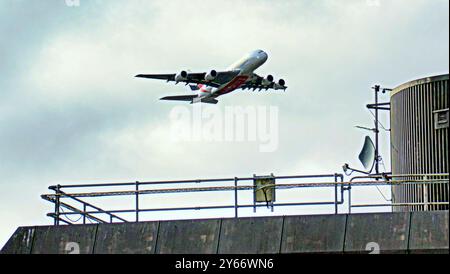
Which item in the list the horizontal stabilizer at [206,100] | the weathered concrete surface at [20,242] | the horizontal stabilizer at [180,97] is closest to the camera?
the weathered concrete surface at [20,242]

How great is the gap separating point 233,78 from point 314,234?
49175 millimetres

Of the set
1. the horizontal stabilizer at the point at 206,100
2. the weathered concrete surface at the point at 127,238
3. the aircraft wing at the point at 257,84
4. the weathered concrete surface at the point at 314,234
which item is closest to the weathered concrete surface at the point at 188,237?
the weathered concrete surface at the point at 127,238

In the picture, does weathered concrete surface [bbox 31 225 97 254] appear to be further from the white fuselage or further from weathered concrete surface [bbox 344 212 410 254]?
the white fuselage

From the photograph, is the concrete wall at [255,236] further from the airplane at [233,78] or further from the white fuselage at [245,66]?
the white fuselage at [245,66]

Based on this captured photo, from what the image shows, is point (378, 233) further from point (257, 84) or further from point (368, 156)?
point (257, 84)

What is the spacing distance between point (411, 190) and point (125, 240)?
574 cm

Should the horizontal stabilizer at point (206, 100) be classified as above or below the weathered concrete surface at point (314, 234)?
above

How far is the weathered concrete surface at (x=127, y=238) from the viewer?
17.7 m

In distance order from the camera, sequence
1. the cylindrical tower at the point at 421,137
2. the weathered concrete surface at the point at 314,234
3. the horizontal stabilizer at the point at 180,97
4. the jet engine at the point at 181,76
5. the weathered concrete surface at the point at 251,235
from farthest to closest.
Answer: the horizontal stabilizer at the point at 180,97 < the jet engine at the point at 181,76 < the cylindrical tower at the point at 421,137 < the weathered concrete surface at the point at 251,235 < the weathered concrete surface at the point at 314,234

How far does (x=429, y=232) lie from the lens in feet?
52.3

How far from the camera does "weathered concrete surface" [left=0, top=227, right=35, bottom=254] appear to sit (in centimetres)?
1873

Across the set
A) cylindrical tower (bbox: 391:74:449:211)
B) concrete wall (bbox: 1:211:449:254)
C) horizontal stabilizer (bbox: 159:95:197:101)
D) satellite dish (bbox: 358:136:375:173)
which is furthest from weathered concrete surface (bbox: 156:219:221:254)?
horizontal stabilizer (bbox: 159:95:197:101)
